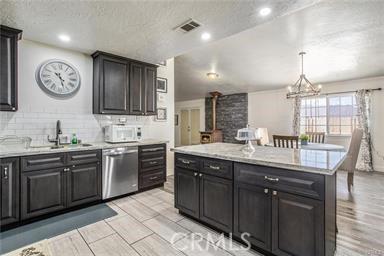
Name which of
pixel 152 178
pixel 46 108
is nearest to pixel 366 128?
pixel 152 178

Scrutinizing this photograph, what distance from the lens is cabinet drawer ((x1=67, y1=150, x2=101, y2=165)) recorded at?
262 cm

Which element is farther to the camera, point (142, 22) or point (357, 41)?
point (357, 41)

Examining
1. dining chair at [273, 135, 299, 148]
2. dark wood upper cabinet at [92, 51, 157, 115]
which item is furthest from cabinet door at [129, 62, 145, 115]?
dining chair at [273, 135, 299, 148]

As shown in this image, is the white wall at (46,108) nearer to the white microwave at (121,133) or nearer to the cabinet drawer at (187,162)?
the white microwave at (121,133)

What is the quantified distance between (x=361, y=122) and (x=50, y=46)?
7.07m

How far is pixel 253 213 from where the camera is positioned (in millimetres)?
1777

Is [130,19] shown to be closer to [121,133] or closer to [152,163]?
[121,133]

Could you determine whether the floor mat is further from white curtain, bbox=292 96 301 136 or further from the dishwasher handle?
white curtain, bbox=292 96 301 136

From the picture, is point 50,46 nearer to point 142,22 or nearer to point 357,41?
point 142,22

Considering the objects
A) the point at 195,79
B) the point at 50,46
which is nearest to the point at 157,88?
the point at 50,46

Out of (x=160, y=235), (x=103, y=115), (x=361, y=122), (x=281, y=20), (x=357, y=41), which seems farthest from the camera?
(x=361, y=122)

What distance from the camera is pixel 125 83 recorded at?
11.4 feet

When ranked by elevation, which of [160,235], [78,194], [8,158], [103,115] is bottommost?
[160,235]

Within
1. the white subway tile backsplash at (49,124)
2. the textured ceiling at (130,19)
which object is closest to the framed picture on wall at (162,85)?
the white subway tile backsplash at (49,124)
